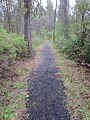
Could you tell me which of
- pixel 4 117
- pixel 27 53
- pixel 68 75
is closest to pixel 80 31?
pixel 27 53

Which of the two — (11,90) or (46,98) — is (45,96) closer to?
(46,98)

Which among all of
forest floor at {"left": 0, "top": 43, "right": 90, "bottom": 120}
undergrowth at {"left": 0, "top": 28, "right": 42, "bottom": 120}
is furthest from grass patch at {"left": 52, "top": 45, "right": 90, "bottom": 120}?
undergrowth at {"left": 0, "top": 28, "right": 42, "bottom": 120}

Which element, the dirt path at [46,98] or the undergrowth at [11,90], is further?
the undergrowth at [11,90]

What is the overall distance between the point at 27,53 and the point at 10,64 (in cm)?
382

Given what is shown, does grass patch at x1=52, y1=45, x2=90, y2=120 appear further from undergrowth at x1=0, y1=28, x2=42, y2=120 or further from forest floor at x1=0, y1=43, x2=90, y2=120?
undergrowth at x1=0, y1=28, x2=42, y2=120

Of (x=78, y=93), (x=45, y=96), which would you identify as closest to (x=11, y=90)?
(x=45, y=96)

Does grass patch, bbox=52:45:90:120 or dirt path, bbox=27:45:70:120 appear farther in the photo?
grass patch, bbox=52:45:90:120

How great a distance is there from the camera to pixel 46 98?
18.5 feet

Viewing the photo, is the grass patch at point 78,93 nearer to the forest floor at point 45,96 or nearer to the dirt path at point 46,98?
the forest floor at point 45,96

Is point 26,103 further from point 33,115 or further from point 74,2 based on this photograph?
point 74,2

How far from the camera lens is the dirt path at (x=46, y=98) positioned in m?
4.68

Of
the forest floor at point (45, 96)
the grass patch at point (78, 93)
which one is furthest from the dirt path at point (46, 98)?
the grass patch at point (78, 93)

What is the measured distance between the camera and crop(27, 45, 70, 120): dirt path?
184 inches

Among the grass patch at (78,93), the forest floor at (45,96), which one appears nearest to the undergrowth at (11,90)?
the forest floor at (45,96)
